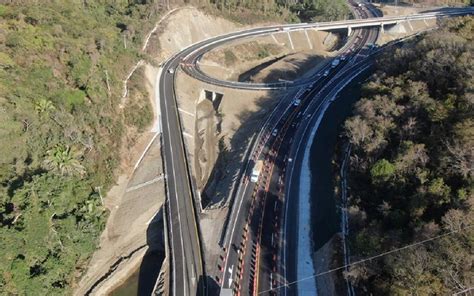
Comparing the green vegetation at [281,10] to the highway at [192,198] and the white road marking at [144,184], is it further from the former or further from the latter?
the white road marking at [144,184]

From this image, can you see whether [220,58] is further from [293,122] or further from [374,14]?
[374,14]

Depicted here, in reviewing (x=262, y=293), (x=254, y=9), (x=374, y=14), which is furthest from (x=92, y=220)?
(x=374, y=14)

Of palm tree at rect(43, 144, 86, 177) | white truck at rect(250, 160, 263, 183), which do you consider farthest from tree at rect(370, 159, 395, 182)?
palm tree at rect(43, 144, 86, 177)

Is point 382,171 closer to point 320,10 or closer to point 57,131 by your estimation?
point 57,131

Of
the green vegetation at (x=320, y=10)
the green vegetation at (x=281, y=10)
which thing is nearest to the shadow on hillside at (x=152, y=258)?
the green vegetation at (x=281, y=10)

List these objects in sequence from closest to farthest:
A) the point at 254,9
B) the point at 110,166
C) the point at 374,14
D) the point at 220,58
Answer: the point at 110,166, the point at 220,58, the point at 254,9, the point at 374,14

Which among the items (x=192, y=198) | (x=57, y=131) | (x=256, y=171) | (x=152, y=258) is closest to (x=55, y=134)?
(x=57, y=131)

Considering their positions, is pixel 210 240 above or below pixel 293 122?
below
